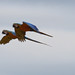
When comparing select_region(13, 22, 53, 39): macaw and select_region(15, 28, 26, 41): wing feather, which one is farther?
select_region(15, 28, 26, 41): wing feather

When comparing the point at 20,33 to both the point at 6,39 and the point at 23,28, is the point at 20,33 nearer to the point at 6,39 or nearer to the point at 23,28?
the point at 23,28

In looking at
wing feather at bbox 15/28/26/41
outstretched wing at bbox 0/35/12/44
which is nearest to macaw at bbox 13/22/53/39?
wing feather at bbox 15/28/26/41

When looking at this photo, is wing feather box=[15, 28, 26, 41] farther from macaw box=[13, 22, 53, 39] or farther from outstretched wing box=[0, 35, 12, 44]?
outstretched wing box=[0, 35, 12, 44]

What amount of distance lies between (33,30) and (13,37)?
3.00 meters

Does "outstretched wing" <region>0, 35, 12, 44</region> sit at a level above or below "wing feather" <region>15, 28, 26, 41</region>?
above

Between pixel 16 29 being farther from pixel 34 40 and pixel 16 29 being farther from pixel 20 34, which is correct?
pixel 34 40

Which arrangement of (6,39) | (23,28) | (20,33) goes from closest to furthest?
1. (23,28)
2. (20,33)
3. (6,39)

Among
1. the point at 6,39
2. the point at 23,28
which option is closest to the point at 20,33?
the point at 23,28

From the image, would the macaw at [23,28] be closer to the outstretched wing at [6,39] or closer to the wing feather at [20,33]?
the wing feather at [20,33]

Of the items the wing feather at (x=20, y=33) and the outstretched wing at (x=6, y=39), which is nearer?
the wing feather at (x=20, y=33)

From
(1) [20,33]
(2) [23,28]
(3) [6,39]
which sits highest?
(3) [6,39]

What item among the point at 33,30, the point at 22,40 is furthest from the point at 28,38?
the point at 33,30

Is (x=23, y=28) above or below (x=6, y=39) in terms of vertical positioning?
below

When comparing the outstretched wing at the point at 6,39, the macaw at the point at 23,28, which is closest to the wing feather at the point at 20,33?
the macaw at the point at 23,28
